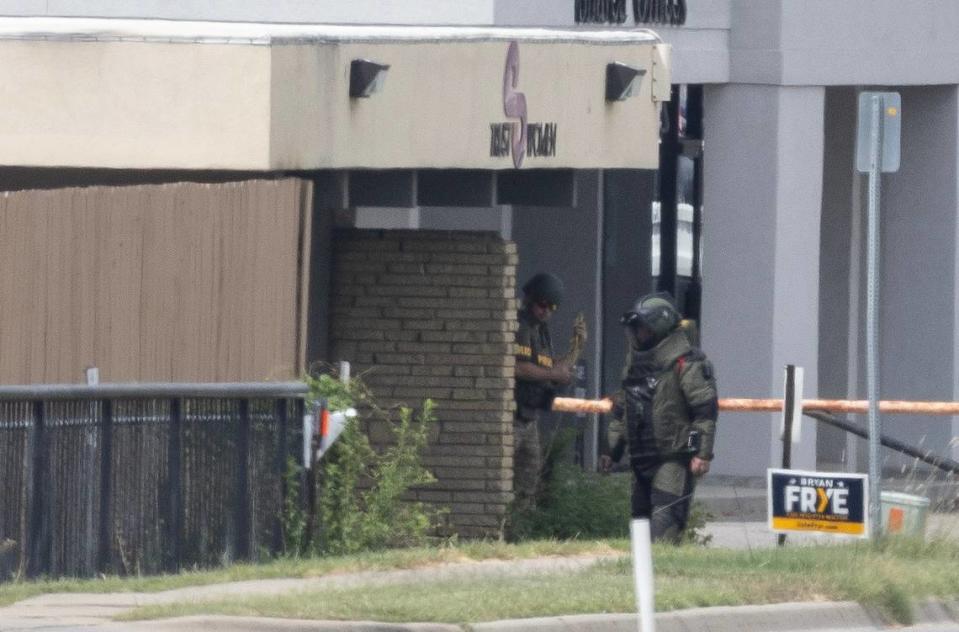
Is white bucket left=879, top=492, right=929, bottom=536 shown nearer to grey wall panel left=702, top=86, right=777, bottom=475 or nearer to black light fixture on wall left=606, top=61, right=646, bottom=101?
black light fixture on wall left=606, top=61, right=646, bottom=101

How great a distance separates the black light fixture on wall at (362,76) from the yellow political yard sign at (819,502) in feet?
9.79

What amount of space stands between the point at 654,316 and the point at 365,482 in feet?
6.18

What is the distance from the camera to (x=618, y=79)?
46.7ft

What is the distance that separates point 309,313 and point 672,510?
2.44 meters

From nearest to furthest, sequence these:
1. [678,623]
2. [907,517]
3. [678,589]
Result: [678,623] < [678,589] < [907,517]

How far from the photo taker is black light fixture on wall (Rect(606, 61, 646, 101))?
1422cm

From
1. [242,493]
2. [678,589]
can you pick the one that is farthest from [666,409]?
[242,493]

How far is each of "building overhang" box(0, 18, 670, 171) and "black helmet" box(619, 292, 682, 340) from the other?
4.71ft

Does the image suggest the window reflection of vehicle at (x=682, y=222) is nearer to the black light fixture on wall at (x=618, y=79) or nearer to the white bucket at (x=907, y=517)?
the black light fixture on wall at (x=618, y=79)

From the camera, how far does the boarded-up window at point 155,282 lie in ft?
35.6

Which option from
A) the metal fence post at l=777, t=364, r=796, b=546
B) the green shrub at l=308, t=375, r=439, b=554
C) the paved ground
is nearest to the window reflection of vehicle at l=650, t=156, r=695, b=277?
the metal fence post at l=777, t=364, r=796, b=546

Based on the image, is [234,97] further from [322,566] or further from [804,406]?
[804,406]

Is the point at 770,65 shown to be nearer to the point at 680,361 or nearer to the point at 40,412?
the point at 680,361

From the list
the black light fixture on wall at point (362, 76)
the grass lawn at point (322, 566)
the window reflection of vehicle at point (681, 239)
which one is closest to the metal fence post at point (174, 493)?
the grass lawn at point (322, 566)
